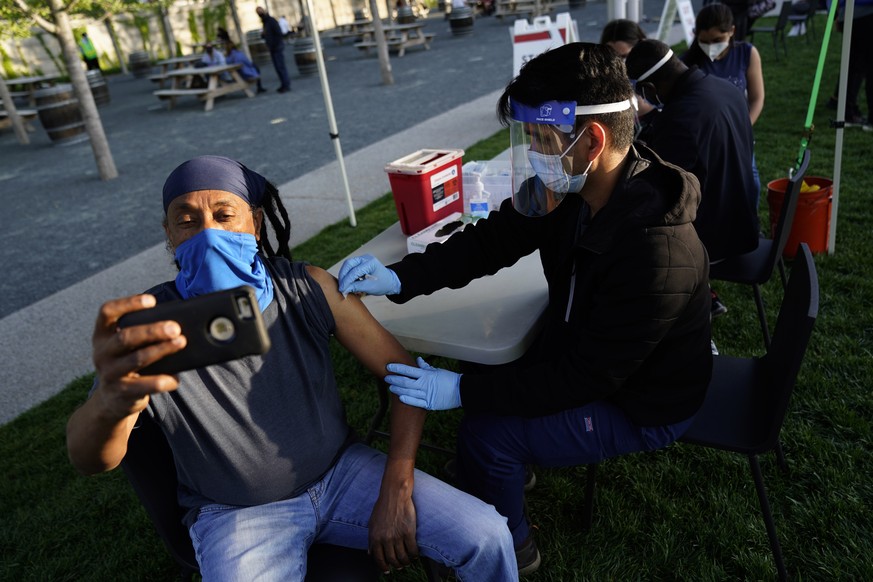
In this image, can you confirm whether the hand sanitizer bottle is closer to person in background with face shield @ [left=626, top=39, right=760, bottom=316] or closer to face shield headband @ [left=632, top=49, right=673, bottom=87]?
person in background with face shield @ [left=626, top=39, right=760, bottom=316]

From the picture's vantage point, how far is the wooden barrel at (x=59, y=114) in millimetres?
10734

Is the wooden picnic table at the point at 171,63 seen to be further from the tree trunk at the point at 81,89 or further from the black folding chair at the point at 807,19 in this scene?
the black folding chair at the point at 807,19

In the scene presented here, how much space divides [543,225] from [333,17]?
3127cm

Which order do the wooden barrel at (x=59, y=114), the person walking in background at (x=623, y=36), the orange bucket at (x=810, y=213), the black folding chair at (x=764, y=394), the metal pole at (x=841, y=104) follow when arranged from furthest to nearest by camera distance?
the wooden barrel at (x=59, y=114) < the person walking in background at (x=623, y=36) < the orange bucket at (x=810, y=213) < the metal pole at (x=841, y=104) < the black folding chair at (x=764, y=394)

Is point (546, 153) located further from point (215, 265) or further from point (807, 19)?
point (807, 19)

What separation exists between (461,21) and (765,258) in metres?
17.9

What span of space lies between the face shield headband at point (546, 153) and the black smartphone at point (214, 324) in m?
0.99

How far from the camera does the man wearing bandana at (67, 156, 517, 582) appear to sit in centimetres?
152

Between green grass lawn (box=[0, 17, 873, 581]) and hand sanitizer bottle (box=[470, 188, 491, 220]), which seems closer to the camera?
green grass lawn (box=[0, 17, 873, 581])

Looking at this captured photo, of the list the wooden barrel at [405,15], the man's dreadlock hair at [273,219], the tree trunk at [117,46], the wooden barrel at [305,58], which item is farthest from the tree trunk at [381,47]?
the tree trunk at [117,46]

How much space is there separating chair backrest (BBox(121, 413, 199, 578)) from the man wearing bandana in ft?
0.12

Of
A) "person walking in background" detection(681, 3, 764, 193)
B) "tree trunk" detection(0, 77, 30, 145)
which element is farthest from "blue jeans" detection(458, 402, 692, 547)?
"tree trunk" detection(0, 77, 30, 145)

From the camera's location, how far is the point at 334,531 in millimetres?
1642

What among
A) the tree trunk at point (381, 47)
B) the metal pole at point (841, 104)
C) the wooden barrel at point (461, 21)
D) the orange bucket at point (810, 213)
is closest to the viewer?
the metal pole at point (841, 104)
